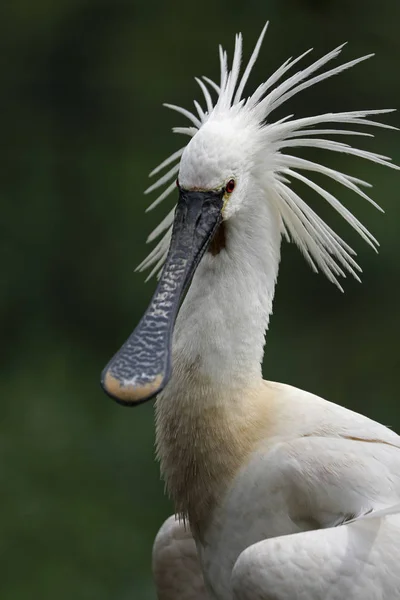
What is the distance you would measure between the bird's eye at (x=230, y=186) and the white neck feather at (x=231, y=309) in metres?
0.05

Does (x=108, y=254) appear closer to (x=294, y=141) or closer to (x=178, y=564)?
(x=178, y=564)

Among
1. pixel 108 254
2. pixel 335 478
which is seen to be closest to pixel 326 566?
pixel 335 478

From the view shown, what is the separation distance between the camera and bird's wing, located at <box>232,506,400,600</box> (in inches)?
62.4

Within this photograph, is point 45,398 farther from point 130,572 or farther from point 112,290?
point 130,572

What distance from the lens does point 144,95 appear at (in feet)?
16.0

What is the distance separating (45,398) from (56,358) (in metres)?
0.17

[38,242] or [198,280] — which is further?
[38,242]

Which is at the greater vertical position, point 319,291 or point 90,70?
point 90,70

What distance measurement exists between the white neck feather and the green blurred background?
2.39 meters

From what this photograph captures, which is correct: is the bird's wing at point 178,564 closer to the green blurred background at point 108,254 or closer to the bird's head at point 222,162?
the bird's head at point 222,162

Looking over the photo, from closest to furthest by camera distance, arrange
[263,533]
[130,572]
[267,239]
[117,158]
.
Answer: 1. [263,533]
2. [267,239]
3. [130,572]
4. [117,158]

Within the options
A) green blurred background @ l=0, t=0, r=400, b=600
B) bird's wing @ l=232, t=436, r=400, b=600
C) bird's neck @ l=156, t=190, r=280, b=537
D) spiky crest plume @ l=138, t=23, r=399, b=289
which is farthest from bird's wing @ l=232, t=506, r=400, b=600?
green blurred background @ l=0, t=0, r=400, b=600

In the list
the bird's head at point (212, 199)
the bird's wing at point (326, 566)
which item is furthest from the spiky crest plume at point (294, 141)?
the bird's wing at point (326, 566)

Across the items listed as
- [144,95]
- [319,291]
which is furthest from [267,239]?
[144,95]
